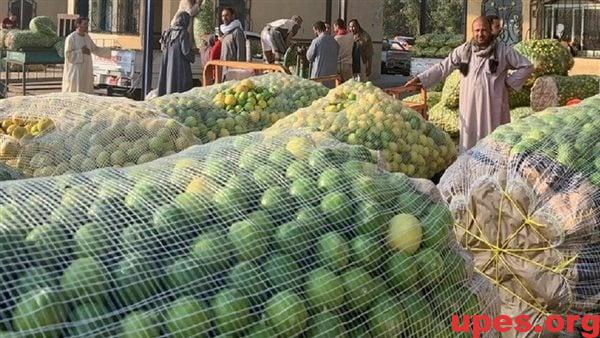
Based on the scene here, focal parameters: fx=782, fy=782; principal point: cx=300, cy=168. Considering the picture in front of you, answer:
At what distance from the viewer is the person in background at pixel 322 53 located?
39.6ft

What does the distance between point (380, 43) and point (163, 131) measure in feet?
64.2

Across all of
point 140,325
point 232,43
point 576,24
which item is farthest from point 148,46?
point 140,325

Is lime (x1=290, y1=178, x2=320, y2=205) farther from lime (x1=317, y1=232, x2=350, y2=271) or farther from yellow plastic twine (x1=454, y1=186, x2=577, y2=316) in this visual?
yellow plastic twine (x1=454, y1=186, x2=577, y2=316)

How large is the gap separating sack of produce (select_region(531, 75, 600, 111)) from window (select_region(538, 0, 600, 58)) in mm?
4175

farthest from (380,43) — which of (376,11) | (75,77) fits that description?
(75,77)

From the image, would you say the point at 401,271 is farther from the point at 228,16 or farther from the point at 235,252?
the point at 228,16

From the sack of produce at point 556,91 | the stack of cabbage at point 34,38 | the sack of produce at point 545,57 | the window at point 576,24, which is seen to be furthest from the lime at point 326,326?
the stack of cabbage at point 34,38

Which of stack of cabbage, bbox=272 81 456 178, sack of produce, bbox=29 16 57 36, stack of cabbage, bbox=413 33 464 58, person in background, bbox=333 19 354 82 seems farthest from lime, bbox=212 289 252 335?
sack of produce, bbox=29 16 57 36

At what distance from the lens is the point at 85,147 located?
4.07 m

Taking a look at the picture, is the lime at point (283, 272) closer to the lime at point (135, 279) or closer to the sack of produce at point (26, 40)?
the lime at point (135, 279)

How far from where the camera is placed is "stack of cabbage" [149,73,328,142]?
4938 mm

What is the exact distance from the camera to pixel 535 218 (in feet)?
11.4

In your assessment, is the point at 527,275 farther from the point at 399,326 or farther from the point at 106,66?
the point at 106,66

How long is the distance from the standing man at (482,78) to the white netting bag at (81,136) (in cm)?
279
